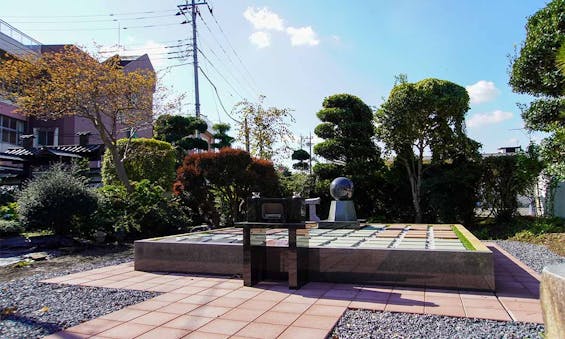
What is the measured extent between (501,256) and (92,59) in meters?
11.6

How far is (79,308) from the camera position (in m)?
4.32

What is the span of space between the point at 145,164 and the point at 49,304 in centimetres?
1185

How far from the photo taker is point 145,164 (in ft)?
52.3

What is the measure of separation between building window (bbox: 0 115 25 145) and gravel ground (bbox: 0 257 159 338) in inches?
837

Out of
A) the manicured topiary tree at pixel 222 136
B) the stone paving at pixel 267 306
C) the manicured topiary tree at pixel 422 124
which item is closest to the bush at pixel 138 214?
the stone paving at pixel 267 306

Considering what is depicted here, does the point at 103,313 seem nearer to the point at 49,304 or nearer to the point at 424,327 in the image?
the point at 49,304

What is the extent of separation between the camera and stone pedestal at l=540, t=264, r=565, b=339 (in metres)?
1.96

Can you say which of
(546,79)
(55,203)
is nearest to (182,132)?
(55,203)

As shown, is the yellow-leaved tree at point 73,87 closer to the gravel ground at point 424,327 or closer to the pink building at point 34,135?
the pink building at point 34,135

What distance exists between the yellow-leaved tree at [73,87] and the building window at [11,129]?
1213cm

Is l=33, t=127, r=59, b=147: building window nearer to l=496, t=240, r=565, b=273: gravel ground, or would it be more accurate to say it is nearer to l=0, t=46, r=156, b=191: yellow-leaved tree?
l=0, t=46, r=156, b=191: yellow-leaved tree

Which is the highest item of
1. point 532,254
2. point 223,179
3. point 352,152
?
point 352,152

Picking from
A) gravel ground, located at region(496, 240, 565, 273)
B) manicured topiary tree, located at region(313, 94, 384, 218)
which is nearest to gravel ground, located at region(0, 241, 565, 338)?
gravel ground, located at region(496, 240, 565, 273)

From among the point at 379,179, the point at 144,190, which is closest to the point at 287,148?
the point at 379,179
